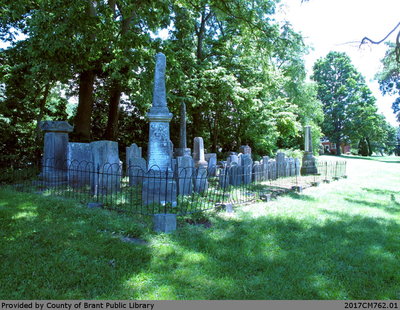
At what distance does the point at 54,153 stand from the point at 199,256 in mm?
6966

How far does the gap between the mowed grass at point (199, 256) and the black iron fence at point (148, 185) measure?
73 cm

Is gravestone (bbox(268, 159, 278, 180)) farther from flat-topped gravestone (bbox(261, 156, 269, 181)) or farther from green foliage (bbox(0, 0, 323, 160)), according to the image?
green foliage (bbox(0, 0, 323, 160))

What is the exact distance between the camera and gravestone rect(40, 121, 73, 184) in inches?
341

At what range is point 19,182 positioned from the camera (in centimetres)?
878

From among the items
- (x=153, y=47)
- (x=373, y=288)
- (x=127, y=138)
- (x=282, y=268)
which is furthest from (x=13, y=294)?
(x=127, y=138)

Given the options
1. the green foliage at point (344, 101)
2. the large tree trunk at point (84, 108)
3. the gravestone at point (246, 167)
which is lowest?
the gravestone at point (246, 167)

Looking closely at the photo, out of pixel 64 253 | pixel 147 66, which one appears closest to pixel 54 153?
pixel 147 66

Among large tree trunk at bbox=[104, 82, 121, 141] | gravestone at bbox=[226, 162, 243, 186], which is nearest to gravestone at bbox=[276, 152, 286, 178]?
gravestone at bbox=[226, 162, 243, 186]

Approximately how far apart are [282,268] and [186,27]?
15033 mm

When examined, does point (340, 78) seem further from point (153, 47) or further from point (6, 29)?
point (6, 29)

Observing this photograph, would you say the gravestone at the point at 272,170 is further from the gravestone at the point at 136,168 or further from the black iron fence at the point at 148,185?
the gravestone at the point at 136,168

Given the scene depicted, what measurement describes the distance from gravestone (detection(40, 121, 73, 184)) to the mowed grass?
2553mm

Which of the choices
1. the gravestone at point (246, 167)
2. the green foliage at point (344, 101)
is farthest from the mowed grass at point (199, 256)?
the green foliage at point (344, 101)

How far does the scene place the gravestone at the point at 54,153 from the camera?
8.67 metres
